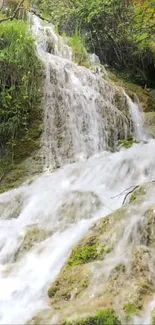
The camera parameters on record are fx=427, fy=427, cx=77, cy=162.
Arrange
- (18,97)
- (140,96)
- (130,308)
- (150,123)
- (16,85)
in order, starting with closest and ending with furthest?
(130,308)
(18,97)
(16,85)
(150,123)
(140,96)

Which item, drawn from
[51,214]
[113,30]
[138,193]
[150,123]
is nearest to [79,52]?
[113,30]

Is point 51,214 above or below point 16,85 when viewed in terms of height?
below

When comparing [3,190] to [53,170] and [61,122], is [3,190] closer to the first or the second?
[53,170]

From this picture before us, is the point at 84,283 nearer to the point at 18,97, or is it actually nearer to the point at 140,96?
the point at 18,97

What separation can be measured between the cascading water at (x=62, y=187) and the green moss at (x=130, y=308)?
496mm

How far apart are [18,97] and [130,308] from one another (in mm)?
4557

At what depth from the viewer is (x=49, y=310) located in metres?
3.04

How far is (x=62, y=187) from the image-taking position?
558cm

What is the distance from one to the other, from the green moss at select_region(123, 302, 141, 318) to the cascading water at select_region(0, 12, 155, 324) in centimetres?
50

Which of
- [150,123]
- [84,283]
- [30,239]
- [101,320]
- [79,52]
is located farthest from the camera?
[79,52]

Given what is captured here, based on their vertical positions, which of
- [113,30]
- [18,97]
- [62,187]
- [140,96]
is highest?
[113,30]

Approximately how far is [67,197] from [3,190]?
1.41m

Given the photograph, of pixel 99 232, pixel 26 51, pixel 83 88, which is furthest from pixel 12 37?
pixel 99 232

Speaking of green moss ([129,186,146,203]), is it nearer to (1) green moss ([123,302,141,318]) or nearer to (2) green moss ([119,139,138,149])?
(1) green moss ([123,302,141,318])
